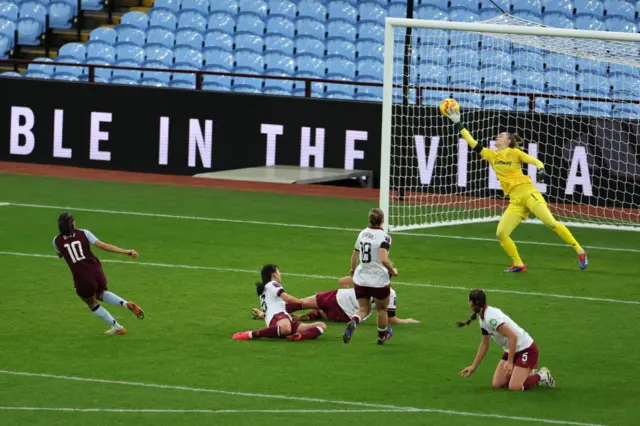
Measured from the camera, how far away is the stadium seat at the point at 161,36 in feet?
92.3

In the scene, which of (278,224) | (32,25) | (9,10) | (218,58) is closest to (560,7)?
(218,58)

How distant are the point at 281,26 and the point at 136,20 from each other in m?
3.32

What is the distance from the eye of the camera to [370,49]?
26.9 metres

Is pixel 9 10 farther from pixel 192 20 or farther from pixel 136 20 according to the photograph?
pixel 192 20

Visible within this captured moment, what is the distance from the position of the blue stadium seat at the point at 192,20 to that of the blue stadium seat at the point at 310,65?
2.66m

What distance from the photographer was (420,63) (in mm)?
25094

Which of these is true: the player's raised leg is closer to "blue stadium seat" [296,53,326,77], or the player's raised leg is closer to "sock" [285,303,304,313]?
"sock" [285,303,304,313]

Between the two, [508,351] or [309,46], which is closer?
[508,351]

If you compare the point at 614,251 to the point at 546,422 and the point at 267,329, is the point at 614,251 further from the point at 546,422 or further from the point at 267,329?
the point at 546,422

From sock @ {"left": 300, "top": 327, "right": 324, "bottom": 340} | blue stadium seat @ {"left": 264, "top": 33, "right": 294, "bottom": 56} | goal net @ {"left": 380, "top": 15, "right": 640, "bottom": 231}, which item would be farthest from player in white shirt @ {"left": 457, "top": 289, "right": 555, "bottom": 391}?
blue stadium seat @ {"left": 264, "top": 33, "right": 294, "bottom": 56}

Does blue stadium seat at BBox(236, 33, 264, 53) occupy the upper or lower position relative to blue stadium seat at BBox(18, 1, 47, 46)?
lower

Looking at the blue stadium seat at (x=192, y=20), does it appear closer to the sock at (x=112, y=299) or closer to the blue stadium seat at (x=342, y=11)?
the blue stadium seat at (x=342, y=11)

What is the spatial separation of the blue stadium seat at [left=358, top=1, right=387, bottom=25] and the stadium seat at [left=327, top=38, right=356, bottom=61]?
0.73 meters

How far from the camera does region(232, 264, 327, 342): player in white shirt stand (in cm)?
1305
